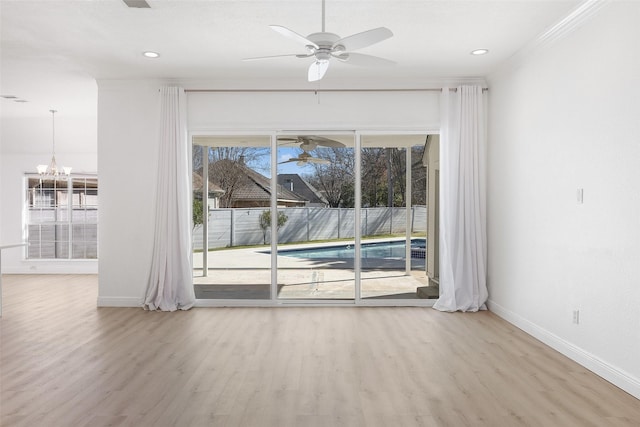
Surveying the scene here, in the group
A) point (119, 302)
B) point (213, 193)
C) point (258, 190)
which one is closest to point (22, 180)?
point (119, 302)

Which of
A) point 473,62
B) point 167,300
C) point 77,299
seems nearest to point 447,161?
point 473,62

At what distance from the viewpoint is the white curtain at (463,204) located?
5.51 meters

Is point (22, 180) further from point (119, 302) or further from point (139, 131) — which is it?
point (119, 302)

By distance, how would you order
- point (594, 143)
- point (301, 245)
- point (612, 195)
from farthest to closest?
1. point (301, 245)
2. point (594, 143)
3. point (612, 195)

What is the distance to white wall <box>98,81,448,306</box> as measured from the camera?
5.75m

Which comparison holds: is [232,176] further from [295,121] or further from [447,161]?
[447,161]

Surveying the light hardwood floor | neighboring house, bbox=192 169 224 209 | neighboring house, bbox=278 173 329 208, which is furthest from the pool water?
neighboring house, bbox=192 169 224 209

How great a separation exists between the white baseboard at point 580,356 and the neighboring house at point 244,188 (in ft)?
9.20

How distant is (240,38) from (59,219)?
656 centimetres

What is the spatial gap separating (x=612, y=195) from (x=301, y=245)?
140 inches

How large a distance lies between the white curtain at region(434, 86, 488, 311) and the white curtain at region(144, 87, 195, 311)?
3077 mm

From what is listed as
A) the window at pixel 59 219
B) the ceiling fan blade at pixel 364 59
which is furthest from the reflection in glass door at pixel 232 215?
the window at pixel 59 219

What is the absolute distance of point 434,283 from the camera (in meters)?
5.89

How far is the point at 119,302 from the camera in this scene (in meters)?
5.75
